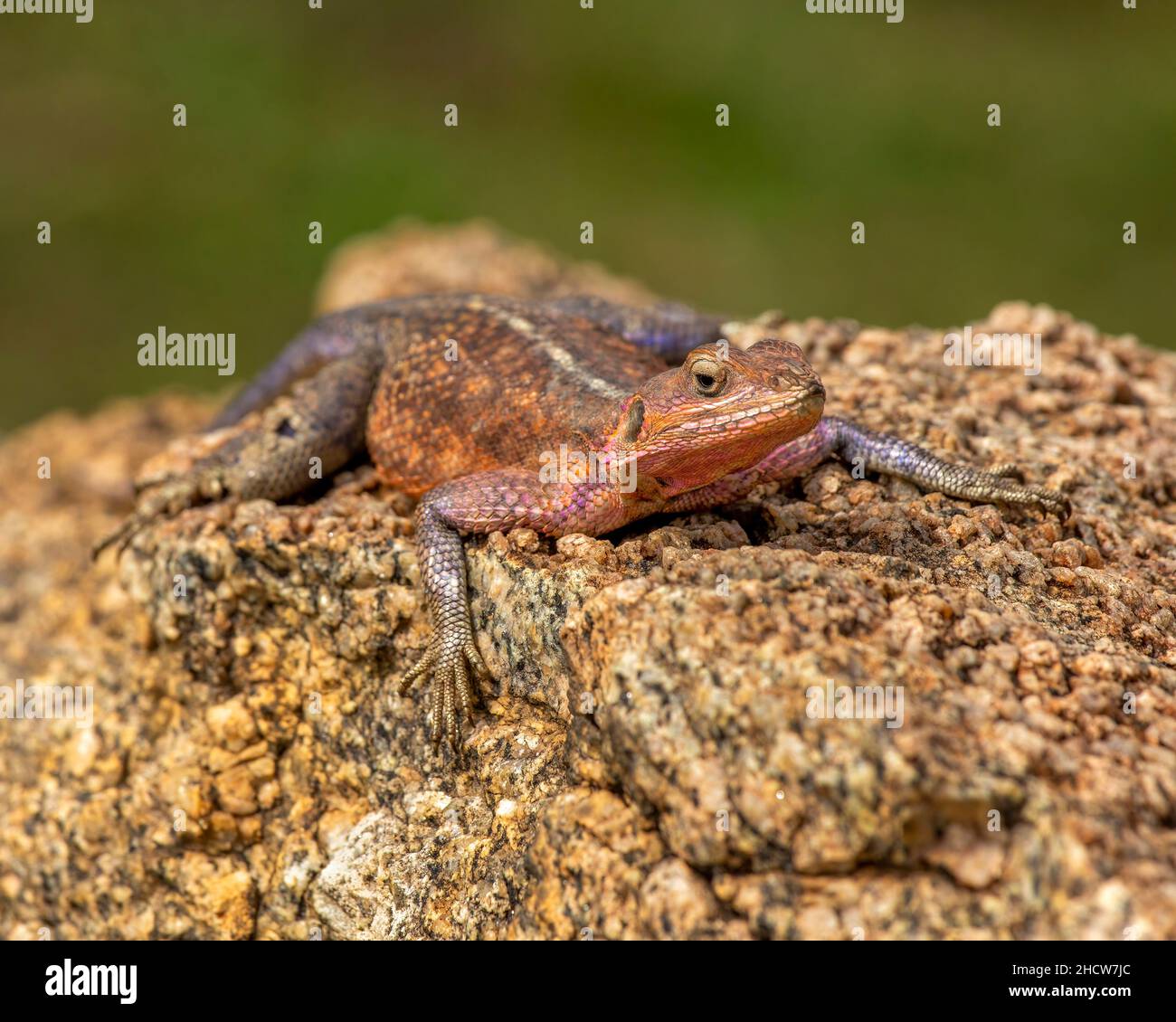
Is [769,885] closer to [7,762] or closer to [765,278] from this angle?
[7,762]

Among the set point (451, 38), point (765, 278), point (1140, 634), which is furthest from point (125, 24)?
point (1140, 634)

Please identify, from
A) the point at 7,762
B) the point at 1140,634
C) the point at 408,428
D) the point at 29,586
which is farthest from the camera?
the point at 29,586

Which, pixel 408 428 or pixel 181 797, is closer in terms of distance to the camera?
pixel 181 797

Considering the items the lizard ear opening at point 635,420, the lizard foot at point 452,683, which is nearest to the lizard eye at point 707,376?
the lizard ear opening at point 635,420

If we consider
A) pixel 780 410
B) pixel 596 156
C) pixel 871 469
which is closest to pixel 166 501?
pixel 780 410
